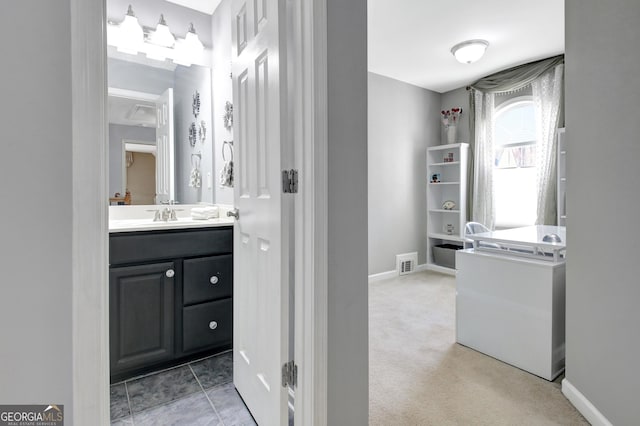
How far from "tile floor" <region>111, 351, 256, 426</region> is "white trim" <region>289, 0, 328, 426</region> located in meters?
0.60

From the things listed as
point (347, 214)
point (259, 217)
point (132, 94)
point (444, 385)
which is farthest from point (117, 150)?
point (444, 385)

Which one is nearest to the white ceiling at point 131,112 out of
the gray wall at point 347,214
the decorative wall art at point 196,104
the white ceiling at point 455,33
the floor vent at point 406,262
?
the decorative wall art at point 196,104

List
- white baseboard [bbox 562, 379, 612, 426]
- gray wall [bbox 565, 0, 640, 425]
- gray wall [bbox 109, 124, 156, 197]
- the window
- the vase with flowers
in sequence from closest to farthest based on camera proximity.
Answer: gray wall [bbox 565, 0, 640, 425]
white baseboard [bbox 562, 379, 612, 426]
gray wall [bbox 109, 124, 156, 197]
the window
the vase with flowers

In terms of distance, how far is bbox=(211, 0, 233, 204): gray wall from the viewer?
2.44 metres

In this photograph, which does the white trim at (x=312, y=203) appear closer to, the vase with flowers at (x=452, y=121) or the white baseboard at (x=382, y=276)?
the white baseboard at (x=382, y=276)

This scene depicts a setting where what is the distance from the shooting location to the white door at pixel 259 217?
1.20 meters

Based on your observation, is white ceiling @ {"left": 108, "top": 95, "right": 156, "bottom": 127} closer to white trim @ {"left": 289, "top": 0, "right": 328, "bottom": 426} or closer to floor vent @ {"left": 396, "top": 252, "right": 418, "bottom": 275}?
white trim @ {"left": 289, "top": 0, "right": 328, "bottom": 426}

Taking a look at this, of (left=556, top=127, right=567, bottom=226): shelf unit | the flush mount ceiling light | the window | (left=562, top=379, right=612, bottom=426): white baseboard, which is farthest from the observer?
the window

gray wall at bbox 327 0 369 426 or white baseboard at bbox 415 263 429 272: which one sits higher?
gray wall at bbox 327 0 369 426

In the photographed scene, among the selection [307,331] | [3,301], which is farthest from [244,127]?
[3,301]

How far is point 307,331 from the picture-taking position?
45.0 inches

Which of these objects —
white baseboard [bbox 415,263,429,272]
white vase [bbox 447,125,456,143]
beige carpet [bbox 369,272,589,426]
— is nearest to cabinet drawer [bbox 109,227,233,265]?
beige carpet [bbox 369,272,589,426]

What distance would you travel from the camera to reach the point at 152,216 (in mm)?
2432

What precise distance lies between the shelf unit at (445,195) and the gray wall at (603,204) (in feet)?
9.13
